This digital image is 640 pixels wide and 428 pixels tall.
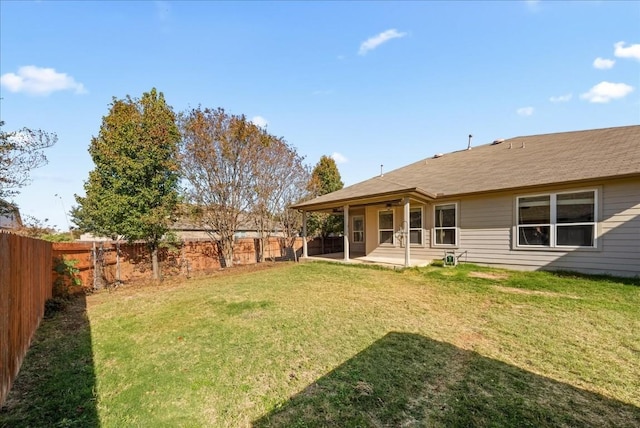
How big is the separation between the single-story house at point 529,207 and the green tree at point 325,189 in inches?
233

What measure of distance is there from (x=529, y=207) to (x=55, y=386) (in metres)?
11.0

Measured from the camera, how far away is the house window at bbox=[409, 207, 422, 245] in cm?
1159

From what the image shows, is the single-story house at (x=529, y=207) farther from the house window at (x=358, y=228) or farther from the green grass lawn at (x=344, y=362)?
the house window at (x=358, y=228)

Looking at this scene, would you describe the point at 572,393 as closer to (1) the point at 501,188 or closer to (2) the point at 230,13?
(1) the point at 501,188

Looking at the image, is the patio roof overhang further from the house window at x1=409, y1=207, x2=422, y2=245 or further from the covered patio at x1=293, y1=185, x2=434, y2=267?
the house window at x1=409, y1=207, x2=422, y2=245

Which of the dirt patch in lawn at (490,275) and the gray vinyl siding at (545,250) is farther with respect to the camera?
the dirt patch in lawn at (490,275)

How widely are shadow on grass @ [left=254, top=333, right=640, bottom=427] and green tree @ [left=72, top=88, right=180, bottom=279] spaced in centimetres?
966

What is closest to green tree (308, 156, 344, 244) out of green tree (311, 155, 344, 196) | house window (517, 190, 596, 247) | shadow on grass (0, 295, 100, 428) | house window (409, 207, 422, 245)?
green tree (311, 155, 344, 196)

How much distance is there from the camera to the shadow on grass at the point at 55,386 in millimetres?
2590

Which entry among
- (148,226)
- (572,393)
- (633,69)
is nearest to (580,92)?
(633,69)

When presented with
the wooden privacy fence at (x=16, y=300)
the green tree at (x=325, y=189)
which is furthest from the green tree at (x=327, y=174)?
the wooden privacy fence at (x=16, y=300)

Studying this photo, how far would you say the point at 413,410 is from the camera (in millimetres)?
2588

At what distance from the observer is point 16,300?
3.49 m

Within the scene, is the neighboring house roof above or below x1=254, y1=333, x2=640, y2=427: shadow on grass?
above
